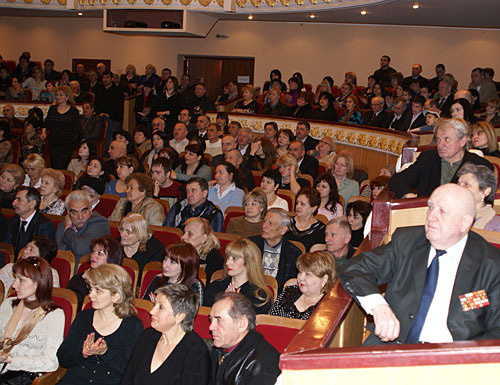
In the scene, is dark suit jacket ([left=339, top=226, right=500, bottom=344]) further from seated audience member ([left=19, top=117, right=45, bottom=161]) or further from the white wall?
the white wall

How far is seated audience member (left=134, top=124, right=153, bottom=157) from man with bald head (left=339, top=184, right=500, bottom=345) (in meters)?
6.02

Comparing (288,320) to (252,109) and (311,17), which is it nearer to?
(252,109)

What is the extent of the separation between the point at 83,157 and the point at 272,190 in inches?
99.6

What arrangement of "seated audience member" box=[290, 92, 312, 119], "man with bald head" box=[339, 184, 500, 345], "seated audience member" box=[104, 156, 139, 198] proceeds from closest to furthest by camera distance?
"man with bald head" box=[339, 184, 500, 345] → "seated audience member" box=[104, 156, 139, 198] → "seated audience member" box=[290, 92, 312, 119]

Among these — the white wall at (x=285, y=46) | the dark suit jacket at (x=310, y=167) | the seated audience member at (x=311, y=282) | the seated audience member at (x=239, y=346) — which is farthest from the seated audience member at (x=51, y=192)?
the white wall at (x=285, y=46)

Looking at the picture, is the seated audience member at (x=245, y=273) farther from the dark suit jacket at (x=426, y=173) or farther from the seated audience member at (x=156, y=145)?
the seated audience member at (x=156, y=145)

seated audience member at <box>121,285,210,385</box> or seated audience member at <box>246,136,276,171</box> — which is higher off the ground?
seated audience member at <box>246,136,276,171</box>

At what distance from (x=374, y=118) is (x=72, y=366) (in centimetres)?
649

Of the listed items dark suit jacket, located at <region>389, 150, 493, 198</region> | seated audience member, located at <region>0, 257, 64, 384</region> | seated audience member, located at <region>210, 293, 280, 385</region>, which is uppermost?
dark suit jacket, located at <region>389, 150, 493, 198</region>

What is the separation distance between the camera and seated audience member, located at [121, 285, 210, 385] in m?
2.67

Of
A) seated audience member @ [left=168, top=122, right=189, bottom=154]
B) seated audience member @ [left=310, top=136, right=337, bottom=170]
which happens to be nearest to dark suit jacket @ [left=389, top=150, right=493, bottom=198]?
seated audience member @ [left=310, top=136, right=337, bottom=170]

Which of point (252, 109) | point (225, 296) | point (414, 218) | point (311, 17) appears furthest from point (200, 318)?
point (311, 17)

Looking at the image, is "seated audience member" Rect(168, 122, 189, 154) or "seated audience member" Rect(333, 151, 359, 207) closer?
"seated audience member" Rect(333, 151, 359, 207)

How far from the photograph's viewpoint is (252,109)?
998 centimetres
